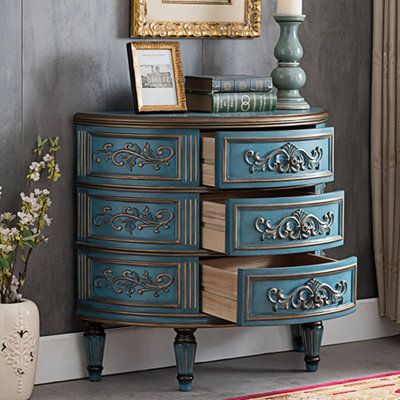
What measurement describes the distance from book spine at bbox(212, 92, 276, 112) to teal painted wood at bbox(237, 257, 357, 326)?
0.54m

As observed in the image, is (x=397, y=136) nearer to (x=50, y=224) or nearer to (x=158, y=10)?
(x=158, y=10)

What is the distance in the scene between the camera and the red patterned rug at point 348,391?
3.32 m

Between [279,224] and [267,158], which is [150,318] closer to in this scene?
[279,224]

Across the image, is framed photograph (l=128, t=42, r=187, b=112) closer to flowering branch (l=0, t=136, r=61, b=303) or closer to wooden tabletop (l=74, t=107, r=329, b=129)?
wooden tabletop (l=74, t=107, r=329, b=129)

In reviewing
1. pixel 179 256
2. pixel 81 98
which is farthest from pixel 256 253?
pixel 81 98

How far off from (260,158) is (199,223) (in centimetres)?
26

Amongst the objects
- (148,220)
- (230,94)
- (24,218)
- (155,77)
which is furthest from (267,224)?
(24,218)

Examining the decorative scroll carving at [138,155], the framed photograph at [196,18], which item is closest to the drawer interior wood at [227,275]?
the decorative scroll carving at [138,155]

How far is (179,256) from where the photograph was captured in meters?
3.31

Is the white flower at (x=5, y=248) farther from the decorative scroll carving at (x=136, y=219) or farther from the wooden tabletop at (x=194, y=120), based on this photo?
the wooden tabletop at (x=194, y=120)

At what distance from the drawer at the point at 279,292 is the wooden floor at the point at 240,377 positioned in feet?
0.97

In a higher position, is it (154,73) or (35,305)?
(154,73)

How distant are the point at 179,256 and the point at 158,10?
2.63ft

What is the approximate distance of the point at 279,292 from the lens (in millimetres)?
3188
